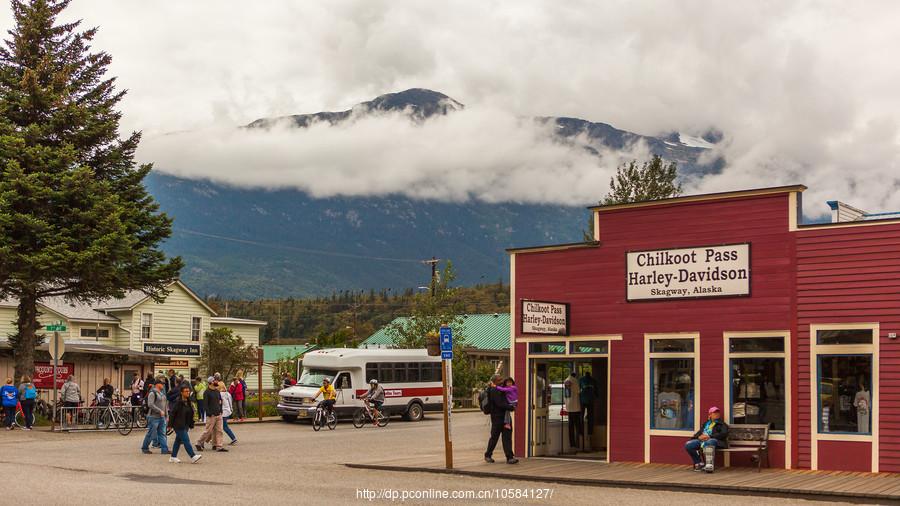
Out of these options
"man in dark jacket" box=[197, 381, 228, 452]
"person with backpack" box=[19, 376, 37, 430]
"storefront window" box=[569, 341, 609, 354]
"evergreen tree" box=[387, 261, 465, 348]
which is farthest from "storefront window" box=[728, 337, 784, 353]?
"evergreen tree" box=[387, 261, 465, 348]

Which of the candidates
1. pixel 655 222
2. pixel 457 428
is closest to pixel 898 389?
pixel 655 222

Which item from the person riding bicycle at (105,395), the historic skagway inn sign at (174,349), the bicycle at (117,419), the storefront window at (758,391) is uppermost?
the storefront window at (758,391)

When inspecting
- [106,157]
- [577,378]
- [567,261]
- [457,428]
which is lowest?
[457,428]

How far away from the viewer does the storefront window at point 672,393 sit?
20188 millimetres

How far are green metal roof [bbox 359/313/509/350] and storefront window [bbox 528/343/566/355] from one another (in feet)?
142

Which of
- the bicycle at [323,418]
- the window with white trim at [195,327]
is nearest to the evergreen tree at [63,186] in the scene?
the bicycle at [323,418]

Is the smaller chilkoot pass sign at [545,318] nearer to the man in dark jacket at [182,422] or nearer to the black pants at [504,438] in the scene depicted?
the black pants at [504,438]

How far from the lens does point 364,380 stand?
37.8 metres

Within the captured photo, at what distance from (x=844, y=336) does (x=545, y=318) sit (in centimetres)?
565

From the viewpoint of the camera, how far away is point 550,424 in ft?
74.5

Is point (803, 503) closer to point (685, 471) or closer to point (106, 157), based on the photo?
point (685, 471)

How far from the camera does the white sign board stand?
65.1 ft

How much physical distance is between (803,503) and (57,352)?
2345cm

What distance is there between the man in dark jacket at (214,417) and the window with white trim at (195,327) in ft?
136
